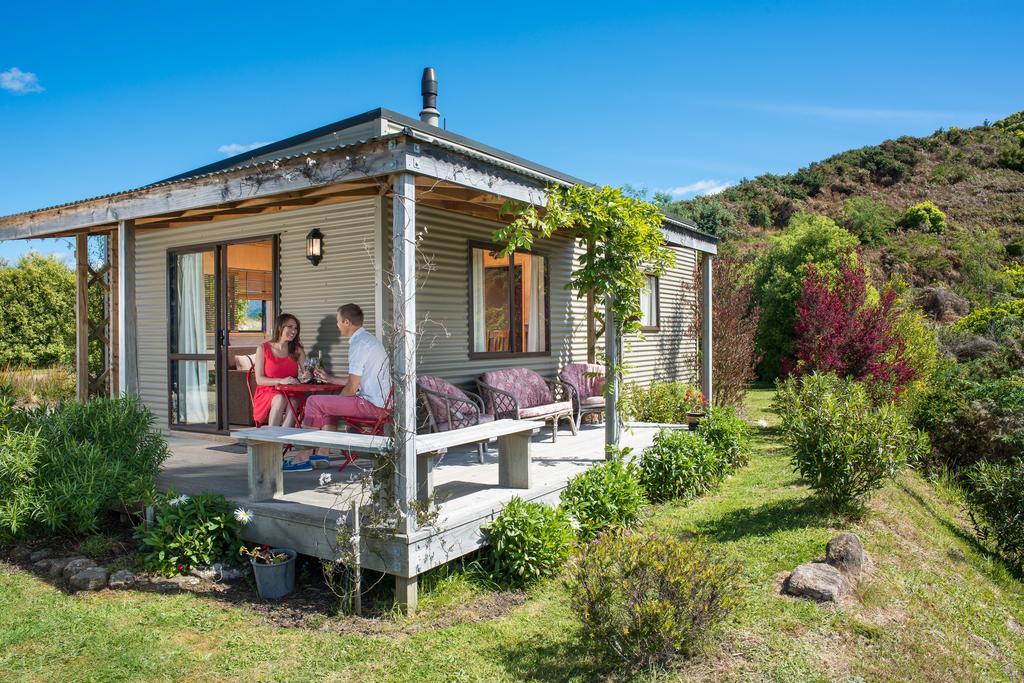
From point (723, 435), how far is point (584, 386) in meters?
1.92

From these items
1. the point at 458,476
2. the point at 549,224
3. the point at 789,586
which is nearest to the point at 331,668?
the point at 458,476

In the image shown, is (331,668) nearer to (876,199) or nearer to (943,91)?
(876,199)

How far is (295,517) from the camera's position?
425cm

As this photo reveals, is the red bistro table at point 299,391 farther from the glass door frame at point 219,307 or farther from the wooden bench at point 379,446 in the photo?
the wooden bench at point 379,446

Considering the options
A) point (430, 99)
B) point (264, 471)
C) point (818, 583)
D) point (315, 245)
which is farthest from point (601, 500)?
point (430, 99)

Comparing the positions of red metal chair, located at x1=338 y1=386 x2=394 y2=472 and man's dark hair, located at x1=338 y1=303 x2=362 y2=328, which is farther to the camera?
man's dark hair, located at x1=338 y1=303 x2=362 y2=328

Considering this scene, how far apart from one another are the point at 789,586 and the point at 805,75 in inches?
972

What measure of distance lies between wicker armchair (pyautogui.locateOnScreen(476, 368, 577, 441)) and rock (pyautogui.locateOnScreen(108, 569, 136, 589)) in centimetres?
331

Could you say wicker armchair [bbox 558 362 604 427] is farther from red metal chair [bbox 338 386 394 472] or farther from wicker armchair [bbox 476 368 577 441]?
red metal chair [bbox 338 386 394 472]

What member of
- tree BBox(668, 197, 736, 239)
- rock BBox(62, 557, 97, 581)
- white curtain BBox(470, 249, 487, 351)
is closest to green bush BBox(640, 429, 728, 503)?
white curtain BBox(470, 249, 487, 351)

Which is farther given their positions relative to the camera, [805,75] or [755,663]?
[805,75]

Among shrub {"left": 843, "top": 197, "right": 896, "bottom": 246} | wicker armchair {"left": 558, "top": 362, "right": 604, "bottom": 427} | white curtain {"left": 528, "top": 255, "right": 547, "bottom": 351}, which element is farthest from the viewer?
shrub {"left": 843, "top": 197, "right": 896, "bottom": 246}

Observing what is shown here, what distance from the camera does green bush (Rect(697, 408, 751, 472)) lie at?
23.6ft

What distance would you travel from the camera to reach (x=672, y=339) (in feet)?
40.6
